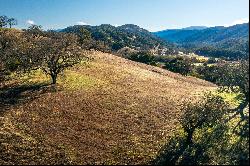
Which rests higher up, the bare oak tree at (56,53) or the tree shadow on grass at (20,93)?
the bare oak tree at (56,53)

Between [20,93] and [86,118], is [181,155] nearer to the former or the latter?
[86,118]

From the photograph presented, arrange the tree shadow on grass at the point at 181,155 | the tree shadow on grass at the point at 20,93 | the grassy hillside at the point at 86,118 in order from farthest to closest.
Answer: the tree shadow on grass at the point at 20,93 → the grassy hillside at the point at 86,118 → the tree shadow on grass at the point at 181,155

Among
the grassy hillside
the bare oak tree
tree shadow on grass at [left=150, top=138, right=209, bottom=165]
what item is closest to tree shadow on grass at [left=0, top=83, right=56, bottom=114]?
the grassy hillside

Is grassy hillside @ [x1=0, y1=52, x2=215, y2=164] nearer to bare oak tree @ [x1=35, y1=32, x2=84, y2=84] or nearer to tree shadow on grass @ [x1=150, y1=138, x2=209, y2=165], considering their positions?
tree shadow on grass @ [x1=150, y1=138, x2=209, y2=165]

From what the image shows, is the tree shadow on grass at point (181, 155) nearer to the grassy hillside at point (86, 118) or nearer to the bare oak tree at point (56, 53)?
the grassy hillside at point (86, 118)

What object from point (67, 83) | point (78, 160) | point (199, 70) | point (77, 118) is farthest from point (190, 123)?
point (199, 70)

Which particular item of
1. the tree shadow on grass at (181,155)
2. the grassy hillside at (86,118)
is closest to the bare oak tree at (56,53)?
the grassy hillside at (86,118)

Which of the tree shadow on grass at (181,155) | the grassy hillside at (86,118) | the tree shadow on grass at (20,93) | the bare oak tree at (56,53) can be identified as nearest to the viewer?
the tree shadow on grass at (181,155)

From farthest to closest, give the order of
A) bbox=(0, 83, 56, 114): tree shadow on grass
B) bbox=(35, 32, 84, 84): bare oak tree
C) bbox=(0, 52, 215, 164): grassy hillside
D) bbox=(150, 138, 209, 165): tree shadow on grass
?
bbox=(35, 32, 84, 84): bare oak tree → bbox=(0, 83, 56, 114): tree shadow on grass → bbox=(0, 52, 215, 164): grassy hillside → bbox=(150, 138, 209, 165): tree shadow on grass

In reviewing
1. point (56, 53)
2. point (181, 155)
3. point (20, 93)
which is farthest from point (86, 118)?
point (56, 53)
